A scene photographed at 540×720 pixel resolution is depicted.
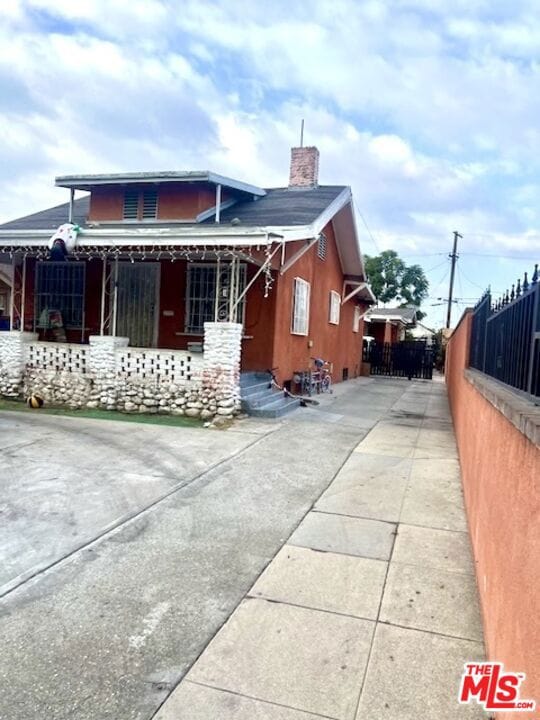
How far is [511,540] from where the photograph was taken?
2.40m

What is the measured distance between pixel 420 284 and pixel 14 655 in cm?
4328

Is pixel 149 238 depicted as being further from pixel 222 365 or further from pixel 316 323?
pixel 316 323

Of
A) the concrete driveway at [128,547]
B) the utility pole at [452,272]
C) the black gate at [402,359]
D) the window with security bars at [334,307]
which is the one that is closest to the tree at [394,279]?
the utility pole at [452,272]

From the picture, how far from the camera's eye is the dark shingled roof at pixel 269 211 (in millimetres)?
11758

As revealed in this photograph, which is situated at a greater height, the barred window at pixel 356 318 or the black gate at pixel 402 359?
the barred window at pixel 356 318

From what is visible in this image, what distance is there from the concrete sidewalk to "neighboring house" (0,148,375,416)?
18.9 ft

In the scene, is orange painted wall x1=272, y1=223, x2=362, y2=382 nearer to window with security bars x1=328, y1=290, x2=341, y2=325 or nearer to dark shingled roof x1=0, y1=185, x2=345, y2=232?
window with security bars x1=328, y1=290, x2=341, y2=325

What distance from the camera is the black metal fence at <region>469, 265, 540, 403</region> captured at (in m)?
2.85

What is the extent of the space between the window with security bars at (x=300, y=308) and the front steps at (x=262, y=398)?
74.3 inches

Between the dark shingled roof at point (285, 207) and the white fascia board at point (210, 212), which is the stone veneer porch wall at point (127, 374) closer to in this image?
the dark shingled roof at point (285, 207)

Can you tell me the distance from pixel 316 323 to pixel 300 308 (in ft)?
7.05

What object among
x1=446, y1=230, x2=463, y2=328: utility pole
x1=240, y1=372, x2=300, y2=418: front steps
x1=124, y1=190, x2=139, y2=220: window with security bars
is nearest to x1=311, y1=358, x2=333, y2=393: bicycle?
x1=240, y1=372, x2=300, y2=418: front steps

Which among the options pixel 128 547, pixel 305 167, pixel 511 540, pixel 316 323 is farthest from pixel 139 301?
pixel 511 540

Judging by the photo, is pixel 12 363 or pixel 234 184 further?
pixel 234 184
